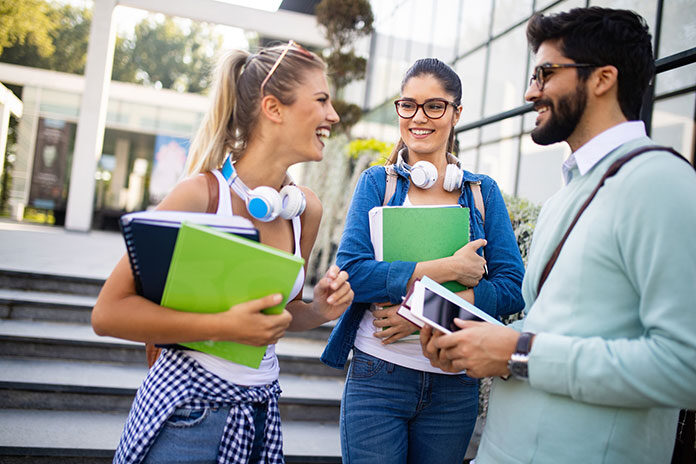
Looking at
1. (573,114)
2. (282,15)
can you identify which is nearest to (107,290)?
(573,114)

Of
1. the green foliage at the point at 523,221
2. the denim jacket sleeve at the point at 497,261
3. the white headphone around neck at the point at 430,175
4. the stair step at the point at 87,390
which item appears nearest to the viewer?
the denim jacket sleeve at the point at 497,261

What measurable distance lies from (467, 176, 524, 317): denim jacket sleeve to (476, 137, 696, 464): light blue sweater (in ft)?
1.41

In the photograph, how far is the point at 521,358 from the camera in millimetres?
1153

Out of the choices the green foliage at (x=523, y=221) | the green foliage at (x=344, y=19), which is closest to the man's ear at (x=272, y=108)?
the green foliage at (x=523, y=221)

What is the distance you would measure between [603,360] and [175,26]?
3912cm

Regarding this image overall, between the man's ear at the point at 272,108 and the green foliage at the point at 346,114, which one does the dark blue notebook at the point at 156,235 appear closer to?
the man's ear at the point at 272,108

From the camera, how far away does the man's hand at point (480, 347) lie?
1184 millimetres

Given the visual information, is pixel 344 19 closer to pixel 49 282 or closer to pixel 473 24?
pixel 473 24

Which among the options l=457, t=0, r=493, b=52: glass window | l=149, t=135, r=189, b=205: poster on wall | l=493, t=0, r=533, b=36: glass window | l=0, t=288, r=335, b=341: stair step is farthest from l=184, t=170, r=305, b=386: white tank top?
l=149, t=135, r=189, b=205: poster on wall

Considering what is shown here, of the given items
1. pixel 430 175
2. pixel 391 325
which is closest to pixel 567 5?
pixel 430 175

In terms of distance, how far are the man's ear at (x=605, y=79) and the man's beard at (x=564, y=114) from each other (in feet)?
0.11

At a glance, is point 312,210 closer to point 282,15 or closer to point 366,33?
point 366,33

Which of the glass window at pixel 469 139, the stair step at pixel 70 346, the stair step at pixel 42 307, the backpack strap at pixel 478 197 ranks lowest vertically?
the stair step at pixel 70 346

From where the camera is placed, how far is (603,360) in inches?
41.1
